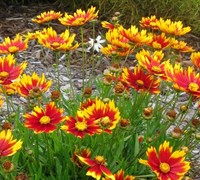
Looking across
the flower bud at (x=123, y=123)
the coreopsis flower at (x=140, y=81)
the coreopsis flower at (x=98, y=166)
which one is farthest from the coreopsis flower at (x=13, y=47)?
the coreopsis flower at (x=98, y=166)

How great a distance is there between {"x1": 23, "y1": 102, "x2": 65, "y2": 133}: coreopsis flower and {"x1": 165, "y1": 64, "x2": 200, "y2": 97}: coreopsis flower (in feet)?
1.39

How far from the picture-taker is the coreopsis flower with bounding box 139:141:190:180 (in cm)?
153

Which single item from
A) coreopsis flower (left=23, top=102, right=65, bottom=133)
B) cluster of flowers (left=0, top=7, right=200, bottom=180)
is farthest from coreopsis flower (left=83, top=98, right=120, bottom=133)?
coreopsis flower (left=23, top=102, right=65, bottom=133)

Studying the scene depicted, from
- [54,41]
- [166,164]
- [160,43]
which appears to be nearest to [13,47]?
[54,41]

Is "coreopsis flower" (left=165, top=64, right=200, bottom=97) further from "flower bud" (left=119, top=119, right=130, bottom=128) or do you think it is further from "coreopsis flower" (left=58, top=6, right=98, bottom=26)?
"coreopsis flower" (left=58, top=6, right=98, bottom=26)

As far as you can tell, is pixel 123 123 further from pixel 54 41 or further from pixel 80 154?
pixel 54 41

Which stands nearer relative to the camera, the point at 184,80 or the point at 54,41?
the point at 184,80

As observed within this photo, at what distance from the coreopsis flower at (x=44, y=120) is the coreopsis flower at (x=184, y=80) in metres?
0.42

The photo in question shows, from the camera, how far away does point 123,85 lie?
6.69 feet

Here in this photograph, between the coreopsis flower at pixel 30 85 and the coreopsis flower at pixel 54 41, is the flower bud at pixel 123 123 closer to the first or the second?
the coreopsis flower at pixel 30 85

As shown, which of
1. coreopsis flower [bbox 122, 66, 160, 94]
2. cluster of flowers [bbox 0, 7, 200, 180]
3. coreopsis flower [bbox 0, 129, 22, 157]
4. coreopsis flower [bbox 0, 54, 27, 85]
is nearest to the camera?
coreopsis flower [bbox 0, 129, 22, 157]

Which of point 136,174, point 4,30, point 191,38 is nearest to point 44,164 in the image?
point 136,174

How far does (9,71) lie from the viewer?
178 centimetres

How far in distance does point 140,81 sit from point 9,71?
52 centimetres
